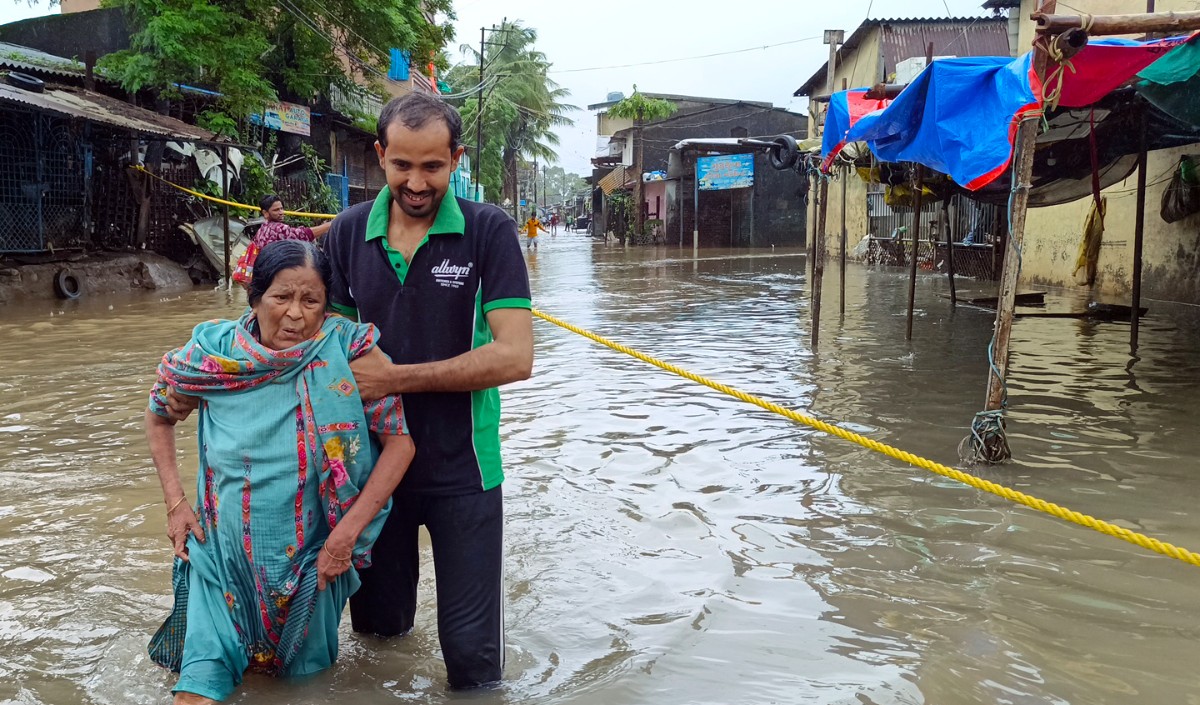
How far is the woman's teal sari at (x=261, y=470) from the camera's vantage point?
2.32 meters

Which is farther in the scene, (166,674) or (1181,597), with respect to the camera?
(1181,597)

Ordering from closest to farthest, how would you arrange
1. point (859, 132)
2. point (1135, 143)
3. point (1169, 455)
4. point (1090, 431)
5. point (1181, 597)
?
point (1181, 597), point (1169, 455), point (1090, 431), point (859, 132), point (1135, 143)

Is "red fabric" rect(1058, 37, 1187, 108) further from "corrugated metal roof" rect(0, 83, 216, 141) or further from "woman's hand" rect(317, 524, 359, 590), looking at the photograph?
"corrugated metal roof" rect(0, 83, 216, 141)

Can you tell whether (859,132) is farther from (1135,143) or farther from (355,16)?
(355,16)

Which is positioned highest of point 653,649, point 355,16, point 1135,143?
point 355,16

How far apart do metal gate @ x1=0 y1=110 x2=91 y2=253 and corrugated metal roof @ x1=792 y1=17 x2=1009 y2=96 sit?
1792 centimetres

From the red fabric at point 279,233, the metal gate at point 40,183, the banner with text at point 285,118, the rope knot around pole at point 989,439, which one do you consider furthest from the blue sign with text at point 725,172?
the rope knot around pole at point 989,439

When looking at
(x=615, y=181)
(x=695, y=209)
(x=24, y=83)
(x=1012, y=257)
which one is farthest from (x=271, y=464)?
(x=615, y=181)

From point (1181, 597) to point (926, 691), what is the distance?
136cm

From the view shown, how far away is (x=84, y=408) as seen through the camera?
6.83m

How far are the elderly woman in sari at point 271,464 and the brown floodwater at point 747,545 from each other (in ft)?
1.42

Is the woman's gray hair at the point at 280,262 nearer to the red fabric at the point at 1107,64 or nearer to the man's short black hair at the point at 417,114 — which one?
the man's short black hair at the point at 417,114

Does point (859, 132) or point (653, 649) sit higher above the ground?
point (859, 132)

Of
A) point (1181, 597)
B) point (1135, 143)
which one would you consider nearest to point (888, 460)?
point (1181, 597)
